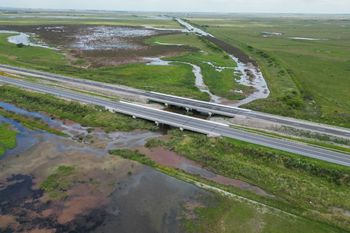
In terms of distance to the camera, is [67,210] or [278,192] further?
[278,192]

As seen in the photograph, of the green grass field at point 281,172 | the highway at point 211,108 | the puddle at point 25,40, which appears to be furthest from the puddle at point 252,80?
the puddle at point 25,40

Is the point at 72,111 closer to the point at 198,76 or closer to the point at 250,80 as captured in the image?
the point at 198,76

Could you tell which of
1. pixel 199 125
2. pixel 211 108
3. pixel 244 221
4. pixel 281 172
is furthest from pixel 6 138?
pixel 281 172

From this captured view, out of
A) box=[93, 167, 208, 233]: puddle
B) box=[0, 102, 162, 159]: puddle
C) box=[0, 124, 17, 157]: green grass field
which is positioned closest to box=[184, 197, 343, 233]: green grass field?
box=[93, 167, 208, 233]: puddle

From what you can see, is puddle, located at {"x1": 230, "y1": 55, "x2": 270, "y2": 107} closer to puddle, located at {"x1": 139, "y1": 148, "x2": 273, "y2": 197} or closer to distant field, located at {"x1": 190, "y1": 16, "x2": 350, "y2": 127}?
distant field, located at {"x1": 190, "y1": 16, "x2": 350, "y2": 127}

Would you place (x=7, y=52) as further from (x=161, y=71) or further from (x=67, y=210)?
(x=67, y=210)

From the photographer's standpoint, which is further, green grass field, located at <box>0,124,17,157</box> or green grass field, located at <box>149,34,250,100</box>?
green grass field, located at <box>149,34,250,100</box>

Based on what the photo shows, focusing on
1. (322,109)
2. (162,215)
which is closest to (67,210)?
(162,215)
